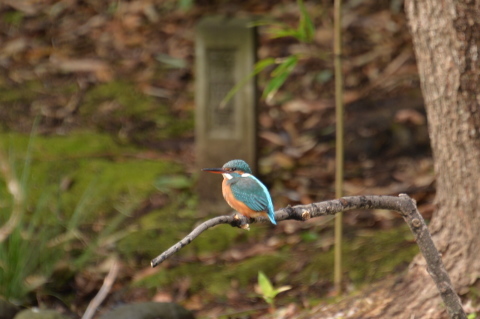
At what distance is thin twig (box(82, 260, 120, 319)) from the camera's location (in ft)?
14.5

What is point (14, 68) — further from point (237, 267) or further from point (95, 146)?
point (237, 267)

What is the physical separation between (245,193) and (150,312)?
5.71 ft

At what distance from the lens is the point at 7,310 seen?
169 inches

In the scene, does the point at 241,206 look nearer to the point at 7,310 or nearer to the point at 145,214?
the point at 7,310

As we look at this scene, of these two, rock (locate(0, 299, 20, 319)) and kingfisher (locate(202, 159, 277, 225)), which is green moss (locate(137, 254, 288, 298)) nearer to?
rock (locate(0, 299, 20, 319))

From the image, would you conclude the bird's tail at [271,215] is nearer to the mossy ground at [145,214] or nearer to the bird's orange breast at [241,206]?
the bird's orange breast at [241,206]

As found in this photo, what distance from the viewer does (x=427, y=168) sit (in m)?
6.03

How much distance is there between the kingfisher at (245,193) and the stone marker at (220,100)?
119 inches

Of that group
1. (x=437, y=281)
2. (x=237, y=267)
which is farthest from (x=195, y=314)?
(x=437, y=281)

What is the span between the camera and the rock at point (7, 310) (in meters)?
4.26

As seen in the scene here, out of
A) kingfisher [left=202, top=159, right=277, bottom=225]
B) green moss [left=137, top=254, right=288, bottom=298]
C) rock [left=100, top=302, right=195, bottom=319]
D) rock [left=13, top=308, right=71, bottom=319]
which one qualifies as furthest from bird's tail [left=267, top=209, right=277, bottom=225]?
green moss [left=137, top=254, right=288, bottom=298]

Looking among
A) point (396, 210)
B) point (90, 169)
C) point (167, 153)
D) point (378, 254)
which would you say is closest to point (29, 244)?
point (90, 169)

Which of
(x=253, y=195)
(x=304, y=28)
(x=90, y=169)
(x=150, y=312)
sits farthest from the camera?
(x=90, y=169)

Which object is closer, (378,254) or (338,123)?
(338,123)
